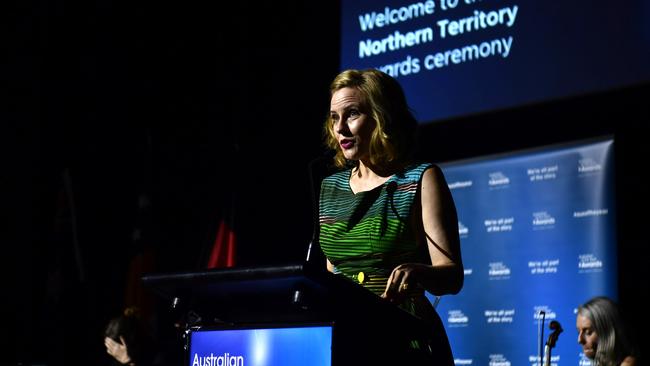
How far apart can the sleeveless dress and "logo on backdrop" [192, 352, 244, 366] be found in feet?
1.02

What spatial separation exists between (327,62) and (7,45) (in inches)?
88.9

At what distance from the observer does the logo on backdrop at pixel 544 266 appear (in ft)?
14.7

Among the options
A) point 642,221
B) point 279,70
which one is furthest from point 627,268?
point 279,70

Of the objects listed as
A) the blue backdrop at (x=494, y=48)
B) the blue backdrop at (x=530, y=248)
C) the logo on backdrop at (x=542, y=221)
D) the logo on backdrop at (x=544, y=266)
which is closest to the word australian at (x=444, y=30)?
the blue backdrop at (x=494, y=48)

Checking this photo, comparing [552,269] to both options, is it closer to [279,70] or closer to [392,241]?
[279,70]

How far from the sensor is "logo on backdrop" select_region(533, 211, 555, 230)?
4.54 meters

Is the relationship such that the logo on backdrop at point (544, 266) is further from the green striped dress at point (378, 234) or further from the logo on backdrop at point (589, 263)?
the green striped dress at point (378, 234)

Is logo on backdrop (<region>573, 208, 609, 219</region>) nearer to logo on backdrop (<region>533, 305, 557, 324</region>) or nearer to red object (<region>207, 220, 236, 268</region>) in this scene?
logo on backdrop (<region>533, 305, 557, 324</region>)

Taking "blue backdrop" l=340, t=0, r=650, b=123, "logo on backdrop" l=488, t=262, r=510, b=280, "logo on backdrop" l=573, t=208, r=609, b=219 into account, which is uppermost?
"blue backdrop" l=340, t=0, r=650, b=123

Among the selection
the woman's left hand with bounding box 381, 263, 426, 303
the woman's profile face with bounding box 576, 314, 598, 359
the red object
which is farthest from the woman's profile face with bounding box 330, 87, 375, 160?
the red object

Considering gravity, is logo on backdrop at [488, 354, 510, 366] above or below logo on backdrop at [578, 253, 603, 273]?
below

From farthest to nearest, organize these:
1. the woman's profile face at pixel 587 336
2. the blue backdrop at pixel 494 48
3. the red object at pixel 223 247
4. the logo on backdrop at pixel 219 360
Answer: the red object at pixel 223 247 < the blue backdrop at pixel 494 48 < the woman's profile face at pixel 587 336 < the logo on backdrop at pixel 219 360

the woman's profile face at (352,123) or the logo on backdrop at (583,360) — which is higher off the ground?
the woman's profile face at (352,123)

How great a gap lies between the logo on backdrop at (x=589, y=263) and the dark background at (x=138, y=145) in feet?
6.34
